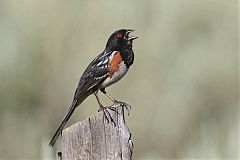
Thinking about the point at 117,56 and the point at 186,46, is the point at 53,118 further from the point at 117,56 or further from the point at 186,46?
the point at 117,56

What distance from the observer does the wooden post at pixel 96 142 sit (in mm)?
3383

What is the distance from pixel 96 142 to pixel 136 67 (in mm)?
6650

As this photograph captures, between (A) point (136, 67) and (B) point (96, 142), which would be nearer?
(B) point (96, 142)

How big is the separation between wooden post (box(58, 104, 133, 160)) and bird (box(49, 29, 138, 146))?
6.80ft

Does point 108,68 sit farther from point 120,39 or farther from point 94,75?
point 120,39

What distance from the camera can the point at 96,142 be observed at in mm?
3400

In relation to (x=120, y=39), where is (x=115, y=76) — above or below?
below

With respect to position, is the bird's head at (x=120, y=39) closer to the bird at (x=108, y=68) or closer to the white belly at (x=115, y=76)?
the bird at (x=108, y=68)

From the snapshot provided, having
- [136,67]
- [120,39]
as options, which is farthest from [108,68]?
[136,67]

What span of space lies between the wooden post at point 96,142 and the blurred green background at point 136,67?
3.92 m

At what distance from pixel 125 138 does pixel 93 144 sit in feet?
0.45

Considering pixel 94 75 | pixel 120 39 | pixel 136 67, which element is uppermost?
pixel 136 67

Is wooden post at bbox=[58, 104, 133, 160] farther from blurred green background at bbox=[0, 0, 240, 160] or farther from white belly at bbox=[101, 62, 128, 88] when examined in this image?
blurred green background at bbox=[0, 0, 240, 160]

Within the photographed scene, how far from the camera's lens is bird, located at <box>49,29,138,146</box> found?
5.68 metres
